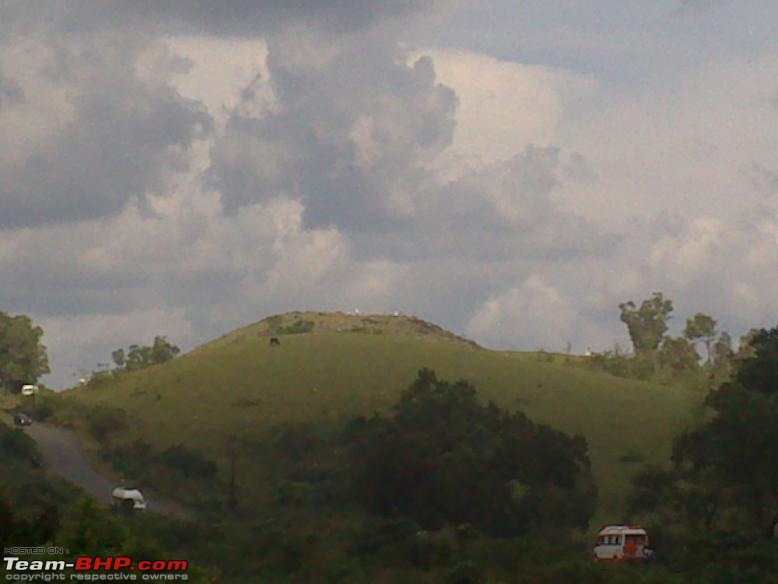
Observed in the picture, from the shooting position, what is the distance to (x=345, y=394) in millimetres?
146250

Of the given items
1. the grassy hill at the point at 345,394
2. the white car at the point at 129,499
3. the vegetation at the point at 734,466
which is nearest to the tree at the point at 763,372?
the vegetation at the point at 734,466

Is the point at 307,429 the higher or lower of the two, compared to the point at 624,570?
higher

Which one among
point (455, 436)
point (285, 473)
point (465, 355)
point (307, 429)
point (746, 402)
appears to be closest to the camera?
point (746, 402)

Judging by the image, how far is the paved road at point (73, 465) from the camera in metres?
117

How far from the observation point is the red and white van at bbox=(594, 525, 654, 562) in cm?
8056

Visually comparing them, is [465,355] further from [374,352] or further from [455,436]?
[455,436]

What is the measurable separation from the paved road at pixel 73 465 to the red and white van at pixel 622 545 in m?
37.1

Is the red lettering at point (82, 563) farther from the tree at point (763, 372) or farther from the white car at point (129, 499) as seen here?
the white car at point (129, 499)

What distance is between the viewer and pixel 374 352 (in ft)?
537

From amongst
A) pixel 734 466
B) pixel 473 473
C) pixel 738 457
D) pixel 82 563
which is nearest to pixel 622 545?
pixel 734 466

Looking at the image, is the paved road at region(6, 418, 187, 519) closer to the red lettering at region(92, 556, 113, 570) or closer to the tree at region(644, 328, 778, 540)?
the tree at region(644, 328, 778, 540)

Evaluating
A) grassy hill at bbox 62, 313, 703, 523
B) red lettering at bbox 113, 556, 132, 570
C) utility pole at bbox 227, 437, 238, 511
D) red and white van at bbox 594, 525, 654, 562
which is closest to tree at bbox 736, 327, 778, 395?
red and white van at bbox 594, 525, 654, 562

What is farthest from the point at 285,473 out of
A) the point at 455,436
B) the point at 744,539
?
the point at 744,539

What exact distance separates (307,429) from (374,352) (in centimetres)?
3326
